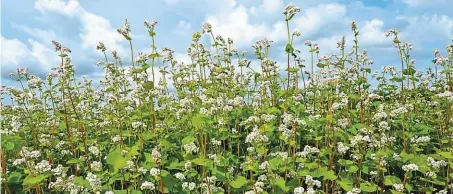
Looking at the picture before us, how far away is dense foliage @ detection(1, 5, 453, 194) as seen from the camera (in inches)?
195

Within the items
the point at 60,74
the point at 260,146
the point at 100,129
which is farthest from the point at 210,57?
the point at 260,146

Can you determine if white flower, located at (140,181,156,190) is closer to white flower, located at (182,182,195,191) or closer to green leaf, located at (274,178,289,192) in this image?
white flower, located at (182,182,195,191)

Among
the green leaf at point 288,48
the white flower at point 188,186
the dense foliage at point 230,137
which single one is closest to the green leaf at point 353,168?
the dense foliage at point 230,137

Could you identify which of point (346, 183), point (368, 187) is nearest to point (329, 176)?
point (346, 183)

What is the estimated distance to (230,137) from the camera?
6473mm

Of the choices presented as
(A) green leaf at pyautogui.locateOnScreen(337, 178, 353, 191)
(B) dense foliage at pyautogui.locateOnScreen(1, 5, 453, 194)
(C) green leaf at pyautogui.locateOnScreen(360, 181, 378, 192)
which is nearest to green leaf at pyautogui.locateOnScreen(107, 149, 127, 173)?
(B) dense foliage at pyautogui.locateOnScreen(1, 5, 453, 194)

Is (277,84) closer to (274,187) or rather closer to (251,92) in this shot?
(251,92)

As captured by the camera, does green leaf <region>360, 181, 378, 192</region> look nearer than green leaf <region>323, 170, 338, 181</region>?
No

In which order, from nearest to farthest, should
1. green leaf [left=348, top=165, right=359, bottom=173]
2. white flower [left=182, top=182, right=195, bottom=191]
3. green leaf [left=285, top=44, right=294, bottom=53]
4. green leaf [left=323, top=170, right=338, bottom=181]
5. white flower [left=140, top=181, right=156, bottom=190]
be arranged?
white flower [left=140, top=181, right=156, bottom=190] < white flower [left=182, top=182, right=195, bottom=191] < green leaf [left=323, top=170, right=338, bottom=181] < green leaf [left=348, top=165, right=359, bottom=173] < green leaf [left=285, top=44, right=294, bottom=53]

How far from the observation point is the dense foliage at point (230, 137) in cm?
495

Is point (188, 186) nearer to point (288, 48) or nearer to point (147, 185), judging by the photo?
point (147, 185)

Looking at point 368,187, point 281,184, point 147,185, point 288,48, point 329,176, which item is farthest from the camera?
point 288,48

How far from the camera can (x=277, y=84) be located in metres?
8.46

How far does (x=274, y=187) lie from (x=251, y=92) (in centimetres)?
407
